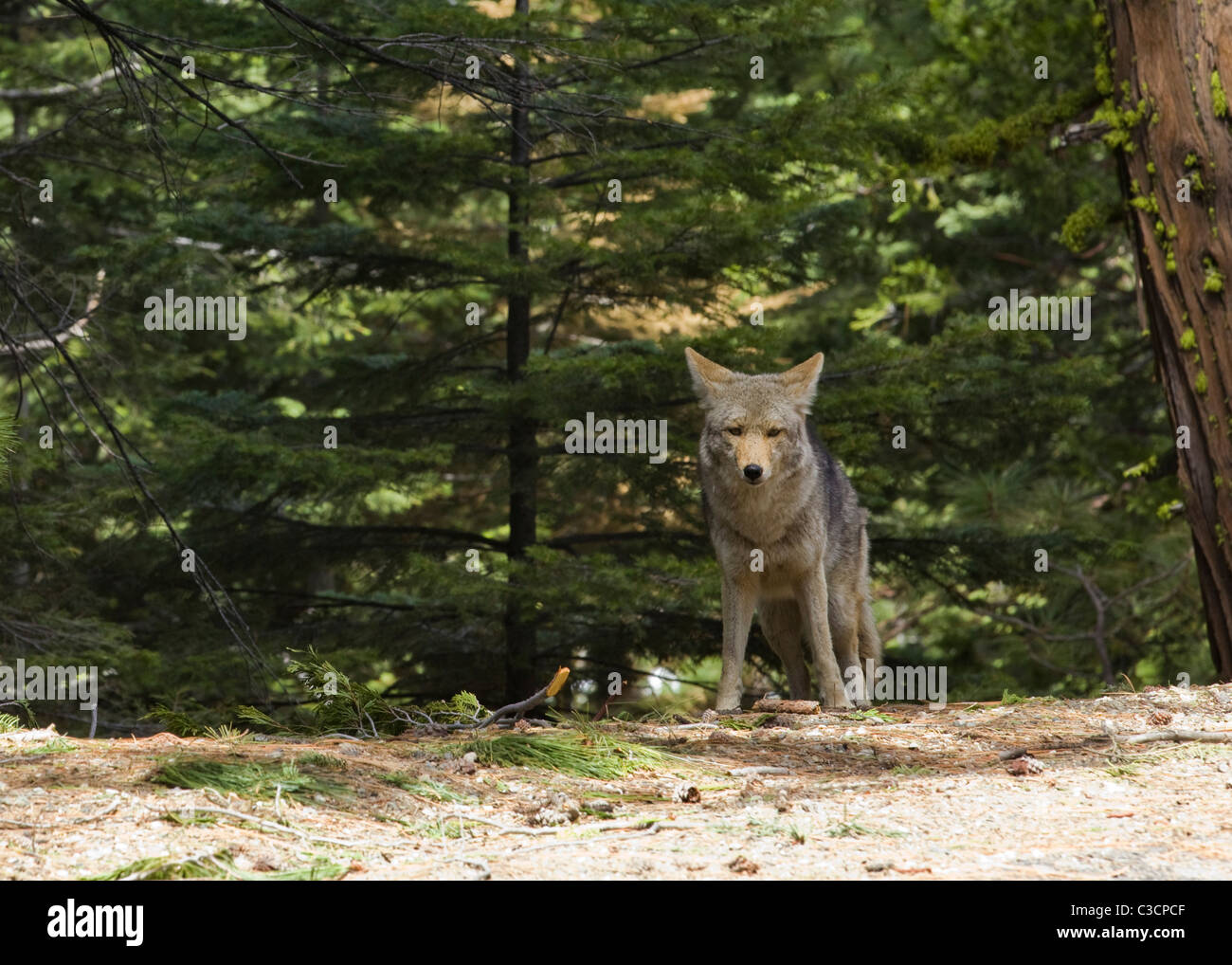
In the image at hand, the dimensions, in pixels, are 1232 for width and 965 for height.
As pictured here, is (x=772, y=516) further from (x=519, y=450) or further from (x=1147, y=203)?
(x=519, y=450)

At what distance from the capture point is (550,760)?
452 centimetres

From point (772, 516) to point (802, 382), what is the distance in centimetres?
90

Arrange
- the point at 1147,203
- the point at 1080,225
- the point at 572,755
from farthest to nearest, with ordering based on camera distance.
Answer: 1. the point at 1080,225
2. the point at 1147,203
3. the point at 572,755

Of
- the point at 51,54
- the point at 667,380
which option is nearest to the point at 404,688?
the point at 667,380

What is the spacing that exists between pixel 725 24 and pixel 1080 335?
7.78 m

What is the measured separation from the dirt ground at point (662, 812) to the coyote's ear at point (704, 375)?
9.62 ft

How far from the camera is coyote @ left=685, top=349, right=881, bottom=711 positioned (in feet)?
23.7

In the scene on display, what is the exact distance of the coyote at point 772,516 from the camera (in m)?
7.22

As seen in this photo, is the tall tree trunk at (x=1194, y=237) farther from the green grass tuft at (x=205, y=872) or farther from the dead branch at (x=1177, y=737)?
the green grass tuft at (x=205, y=872)

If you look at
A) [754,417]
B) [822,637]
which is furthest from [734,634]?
[754,417]

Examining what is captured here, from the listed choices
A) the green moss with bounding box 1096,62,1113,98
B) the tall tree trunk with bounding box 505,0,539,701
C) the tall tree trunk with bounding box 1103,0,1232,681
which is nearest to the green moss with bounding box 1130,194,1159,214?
the tall tree trunk with bounding box 1103,0,1232,681

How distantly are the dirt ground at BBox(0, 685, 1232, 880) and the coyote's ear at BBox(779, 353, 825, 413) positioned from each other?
2.84m

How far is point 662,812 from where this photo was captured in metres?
3.92

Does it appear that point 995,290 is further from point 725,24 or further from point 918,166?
point 725,24
